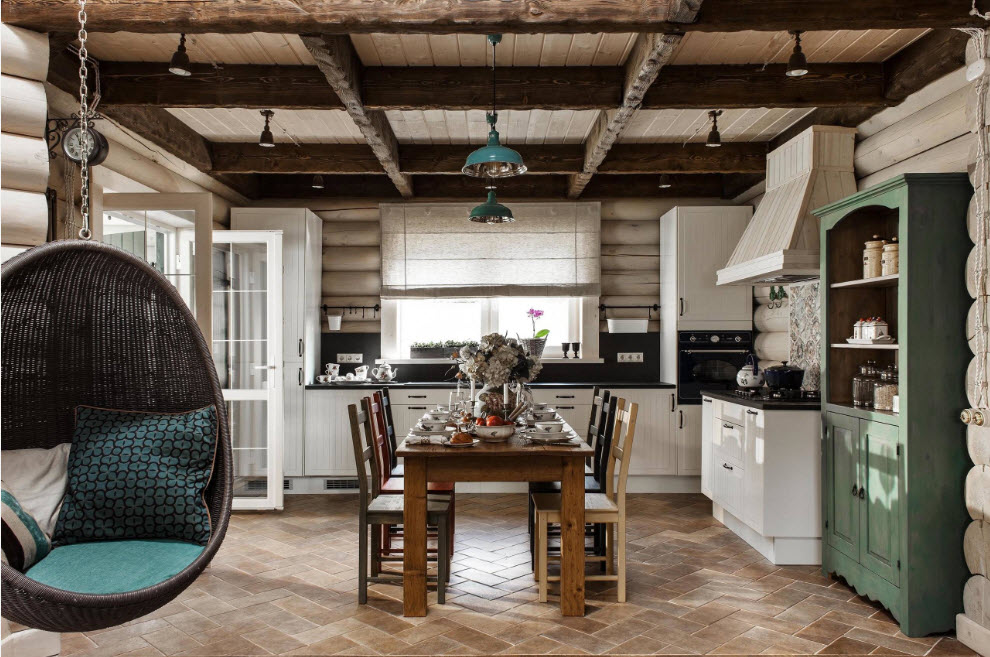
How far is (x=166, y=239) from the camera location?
470cm

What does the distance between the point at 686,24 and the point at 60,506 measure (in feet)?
10.5

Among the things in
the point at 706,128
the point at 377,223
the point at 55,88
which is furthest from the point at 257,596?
the point at 706,128

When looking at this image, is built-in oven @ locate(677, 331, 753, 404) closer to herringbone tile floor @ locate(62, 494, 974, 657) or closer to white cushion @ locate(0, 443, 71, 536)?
herringbone tile floor @ locate(62, 494, 974, 657)

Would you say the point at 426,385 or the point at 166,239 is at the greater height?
the point at 166,239

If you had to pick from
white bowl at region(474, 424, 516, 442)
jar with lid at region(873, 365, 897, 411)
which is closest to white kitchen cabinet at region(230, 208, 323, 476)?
white bowl at region(474, 424, 516, 442)

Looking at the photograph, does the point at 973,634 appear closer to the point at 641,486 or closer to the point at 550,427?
the point at 550,427

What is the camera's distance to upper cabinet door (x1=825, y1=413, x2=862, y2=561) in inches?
152

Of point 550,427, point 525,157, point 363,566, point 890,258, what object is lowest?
point 363,566

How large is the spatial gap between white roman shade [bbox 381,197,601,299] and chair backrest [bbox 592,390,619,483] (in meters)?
2.34

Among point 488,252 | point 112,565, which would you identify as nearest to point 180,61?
point 112,565

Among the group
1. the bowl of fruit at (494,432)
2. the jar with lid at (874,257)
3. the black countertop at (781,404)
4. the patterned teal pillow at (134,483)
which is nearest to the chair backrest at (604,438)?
the bowl of fruit at (494,432)

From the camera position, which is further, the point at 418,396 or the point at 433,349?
the point at 433,349

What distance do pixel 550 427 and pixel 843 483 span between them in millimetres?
1741

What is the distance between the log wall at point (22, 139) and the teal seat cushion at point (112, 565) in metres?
1.42
